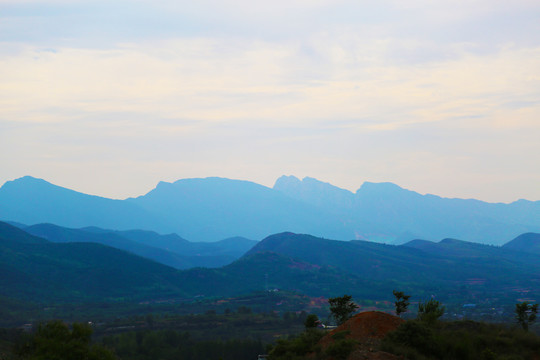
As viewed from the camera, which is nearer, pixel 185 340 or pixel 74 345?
pixel 74 345

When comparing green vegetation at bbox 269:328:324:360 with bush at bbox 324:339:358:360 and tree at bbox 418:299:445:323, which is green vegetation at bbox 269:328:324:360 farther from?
tree at bbox 418:299:445:323

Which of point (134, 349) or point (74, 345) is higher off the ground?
point (74, 345)

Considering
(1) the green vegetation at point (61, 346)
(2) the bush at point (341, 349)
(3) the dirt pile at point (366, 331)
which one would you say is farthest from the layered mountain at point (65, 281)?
(2) the bush at point (341, 349)

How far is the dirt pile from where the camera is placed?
39844 mm

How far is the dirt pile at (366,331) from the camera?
39.8m

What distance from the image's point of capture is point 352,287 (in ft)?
651

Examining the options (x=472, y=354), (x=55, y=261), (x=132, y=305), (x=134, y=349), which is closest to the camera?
(x=472, y=354)

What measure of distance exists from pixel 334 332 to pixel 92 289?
501ft

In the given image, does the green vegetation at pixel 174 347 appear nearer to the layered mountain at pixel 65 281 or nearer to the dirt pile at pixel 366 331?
the dirt pile at pixel 366 331

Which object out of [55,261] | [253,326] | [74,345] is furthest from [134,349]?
[55,261]

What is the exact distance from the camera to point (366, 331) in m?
42.3

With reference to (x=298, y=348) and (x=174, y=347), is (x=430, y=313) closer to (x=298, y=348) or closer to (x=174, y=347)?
(x=298, y=348)

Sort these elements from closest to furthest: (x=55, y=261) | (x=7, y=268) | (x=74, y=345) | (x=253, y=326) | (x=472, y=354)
→ (x=472, y=354) < (x=74, y=345) < (x=253, y=326) < (x=7, y=268) < (x=55, y=261)

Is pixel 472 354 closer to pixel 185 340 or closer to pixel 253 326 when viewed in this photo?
pixel 185 340
